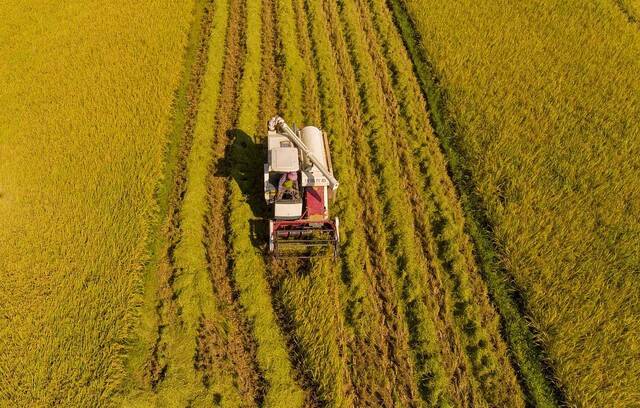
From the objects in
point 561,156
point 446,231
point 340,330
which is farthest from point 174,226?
point 561,156

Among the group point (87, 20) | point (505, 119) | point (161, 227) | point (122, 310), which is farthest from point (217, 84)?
point (505, 119)

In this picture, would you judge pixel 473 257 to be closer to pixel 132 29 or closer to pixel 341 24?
pixel 341 24

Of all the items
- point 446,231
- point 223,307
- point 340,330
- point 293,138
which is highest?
point 293,138

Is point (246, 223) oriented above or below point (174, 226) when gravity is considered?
above

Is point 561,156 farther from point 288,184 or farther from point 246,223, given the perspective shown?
point 246,223

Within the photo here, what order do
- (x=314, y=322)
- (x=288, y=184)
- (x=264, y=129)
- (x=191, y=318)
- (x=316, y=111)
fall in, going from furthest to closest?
(x=316, y=111) → (x=264, y=129) → (x=288, y=184) → (x=191, y=318) → (x=314, y=322)

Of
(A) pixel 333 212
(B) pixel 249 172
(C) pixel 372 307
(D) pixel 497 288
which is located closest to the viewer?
(C) pixel 372 307

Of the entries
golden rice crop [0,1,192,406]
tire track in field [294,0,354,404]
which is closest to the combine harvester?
tire track in field [294,0,354,404]

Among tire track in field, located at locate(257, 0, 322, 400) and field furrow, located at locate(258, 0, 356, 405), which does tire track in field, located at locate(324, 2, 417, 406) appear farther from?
tire track in field, located at locate(257, 0, 322, 400)
